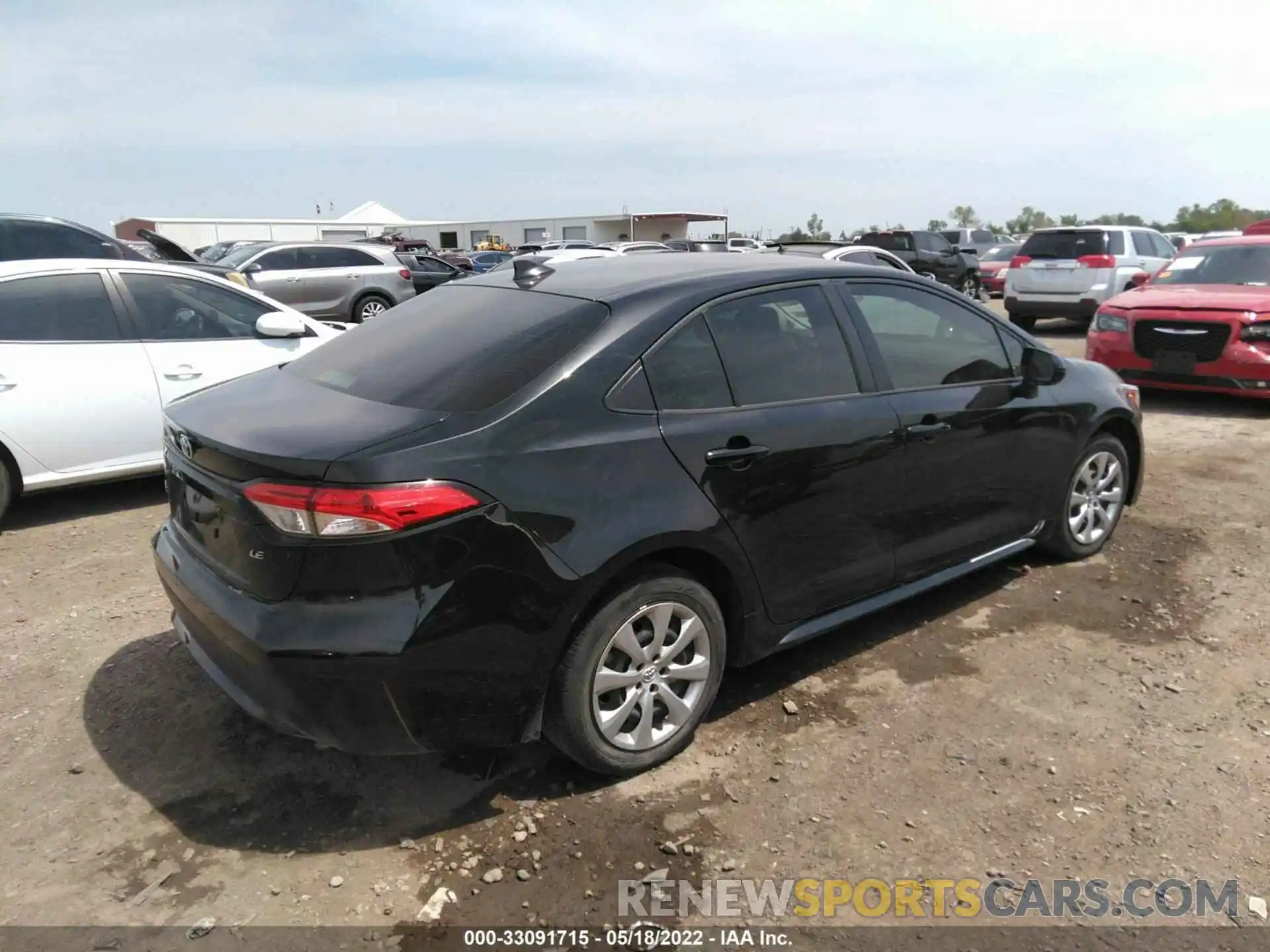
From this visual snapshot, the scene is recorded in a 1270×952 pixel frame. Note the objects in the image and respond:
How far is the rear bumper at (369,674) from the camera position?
2.50 metres

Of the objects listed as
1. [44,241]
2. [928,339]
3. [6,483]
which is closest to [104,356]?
[6,483]

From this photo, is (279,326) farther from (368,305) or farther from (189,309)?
(368,305)

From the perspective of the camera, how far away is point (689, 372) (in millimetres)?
3121

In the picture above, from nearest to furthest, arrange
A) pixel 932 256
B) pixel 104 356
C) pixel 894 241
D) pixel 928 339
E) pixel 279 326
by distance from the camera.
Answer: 1. pixel 928 339
2. pixel 104 356
3. pixel 279 326
4. pixel 932 256
5. pixel 894 241

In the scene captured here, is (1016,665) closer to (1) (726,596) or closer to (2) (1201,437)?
(1) (726,596)

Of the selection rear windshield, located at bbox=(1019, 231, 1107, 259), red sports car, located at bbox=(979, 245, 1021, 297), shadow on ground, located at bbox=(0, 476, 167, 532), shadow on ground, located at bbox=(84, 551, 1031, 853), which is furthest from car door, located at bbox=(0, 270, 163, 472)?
red sports car, located at bbox=(979, 245, 1021, 297)

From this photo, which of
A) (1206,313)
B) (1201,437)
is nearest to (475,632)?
(1201,437)

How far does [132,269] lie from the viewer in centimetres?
584

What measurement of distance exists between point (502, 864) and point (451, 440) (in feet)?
4.08

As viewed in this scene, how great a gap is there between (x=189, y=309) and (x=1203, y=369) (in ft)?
27.4

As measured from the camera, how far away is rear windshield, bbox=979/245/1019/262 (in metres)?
23.2

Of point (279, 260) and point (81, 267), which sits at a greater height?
point (81, 267)

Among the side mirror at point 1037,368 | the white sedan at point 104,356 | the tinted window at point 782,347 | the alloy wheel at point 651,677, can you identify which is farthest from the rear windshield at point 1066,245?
the alloy wheel at point 651,677

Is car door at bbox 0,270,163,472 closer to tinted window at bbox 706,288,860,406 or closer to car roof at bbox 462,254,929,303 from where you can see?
car roof at bbox 462,254,929,303
